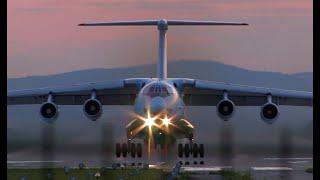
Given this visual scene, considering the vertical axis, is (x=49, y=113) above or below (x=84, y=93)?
below

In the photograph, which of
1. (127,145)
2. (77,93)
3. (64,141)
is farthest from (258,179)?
(77,93)

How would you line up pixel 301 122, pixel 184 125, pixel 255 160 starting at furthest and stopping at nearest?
1. pixel 301 122
2. pixel 255 160
3. pixel 184 125

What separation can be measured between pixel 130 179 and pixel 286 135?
34.0 feet

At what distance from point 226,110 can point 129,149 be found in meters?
2.90

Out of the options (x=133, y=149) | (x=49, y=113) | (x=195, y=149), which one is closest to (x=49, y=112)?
(x=49, y=113)

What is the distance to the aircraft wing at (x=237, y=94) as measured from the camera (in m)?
29.4

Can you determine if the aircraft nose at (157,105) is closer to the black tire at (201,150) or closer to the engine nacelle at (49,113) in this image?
the black tire at (201,150)

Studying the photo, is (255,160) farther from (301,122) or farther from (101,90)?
(101,90)

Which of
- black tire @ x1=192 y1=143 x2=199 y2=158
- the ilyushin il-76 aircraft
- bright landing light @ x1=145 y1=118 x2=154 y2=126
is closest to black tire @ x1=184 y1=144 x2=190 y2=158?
the ilyushin il-76 aircraft

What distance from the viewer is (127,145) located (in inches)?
1093

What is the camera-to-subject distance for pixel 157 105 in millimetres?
24734

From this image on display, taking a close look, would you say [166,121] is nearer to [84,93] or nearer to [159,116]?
[159,116]
